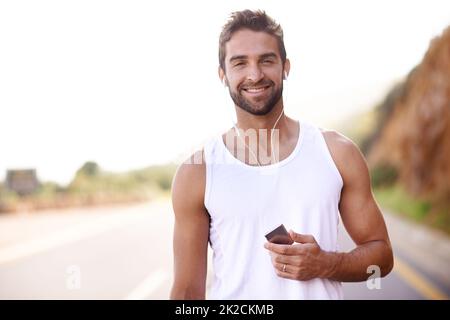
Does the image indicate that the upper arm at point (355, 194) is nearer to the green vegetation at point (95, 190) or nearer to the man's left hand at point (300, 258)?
the man's left hand at point (300, 258)

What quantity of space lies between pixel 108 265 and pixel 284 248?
23.0ft

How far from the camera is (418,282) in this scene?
6.62 m

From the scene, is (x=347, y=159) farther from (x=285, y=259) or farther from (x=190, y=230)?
(x=190, y=230)

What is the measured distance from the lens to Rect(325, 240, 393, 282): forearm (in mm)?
2471

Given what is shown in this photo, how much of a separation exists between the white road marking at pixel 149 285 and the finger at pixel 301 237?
4.07m

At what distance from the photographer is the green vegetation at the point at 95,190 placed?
22.0 metres

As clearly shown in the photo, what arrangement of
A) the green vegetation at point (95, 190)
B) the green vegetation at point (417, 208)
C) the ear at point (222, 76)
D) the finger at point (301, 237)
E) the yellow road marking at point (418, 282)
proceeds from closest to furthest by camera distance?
the finger at point (301, 237) → the ear at point (222, 76) → the yellow road marking at point (418, 282) → the green vegetation at point (417, 208) → the green vegetation at point (95, 190)

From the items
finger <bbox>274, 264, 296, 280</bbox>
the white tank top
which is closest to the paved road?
the white tank top

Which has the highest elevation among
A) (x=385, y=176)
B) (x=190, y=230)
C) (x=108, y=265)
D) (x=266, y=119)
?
(x=266, y=119)

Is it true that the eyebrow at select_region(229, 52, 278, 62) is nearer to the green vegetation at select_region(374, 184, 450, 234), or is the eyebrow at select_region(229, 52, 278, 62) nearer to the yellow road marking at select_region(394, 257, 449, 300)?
the yellow road marking at select_region(394, 257, 449, 300)

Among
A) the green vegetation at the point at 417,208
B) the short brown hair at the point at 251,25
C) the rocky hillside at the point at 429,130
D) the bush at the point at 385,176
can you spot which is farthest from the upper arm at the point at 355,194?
the bush at the point at 385,176

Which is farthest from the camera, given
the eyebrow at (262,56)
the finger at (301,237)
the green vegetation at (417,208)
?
the green vegetation at (417,208)

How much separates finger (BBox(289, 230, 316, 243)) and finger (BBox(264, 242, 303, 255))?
0.03 meters

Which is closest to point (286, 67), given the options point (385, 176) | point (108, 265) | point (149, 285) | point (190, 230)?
point (190, 230)
